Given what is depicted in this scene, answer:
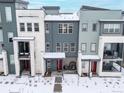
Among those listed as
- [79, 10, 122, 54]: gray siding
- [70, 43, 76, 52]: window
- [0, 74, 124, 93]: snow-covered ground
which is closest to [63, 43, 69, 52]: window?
Result: [70, 43, 76, 52]: window

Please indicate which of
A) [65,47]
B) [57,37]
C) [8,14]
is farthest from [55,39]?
[8,14]

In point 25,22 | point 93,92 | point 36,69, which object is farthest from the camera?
point 36,69

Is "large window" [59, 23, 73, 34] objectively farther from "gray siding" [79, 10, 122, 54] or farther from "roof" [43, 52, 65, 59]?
"roof" [43, 52, 65, 59]

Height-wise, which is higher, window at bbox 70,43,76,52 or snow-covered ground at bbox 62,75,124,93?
window at bbox 70,43,76,52

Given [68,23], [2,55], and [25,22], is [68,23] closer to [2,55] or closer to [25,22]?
[25,22]

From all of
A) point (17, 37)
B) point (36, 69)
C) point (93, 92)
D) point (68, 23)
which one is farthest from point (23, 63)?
point (93, 92)

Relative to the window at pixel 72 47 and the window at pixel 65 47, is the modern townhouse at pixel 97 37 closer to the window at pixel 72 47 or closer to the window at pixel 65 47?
the window at pixel 72 47

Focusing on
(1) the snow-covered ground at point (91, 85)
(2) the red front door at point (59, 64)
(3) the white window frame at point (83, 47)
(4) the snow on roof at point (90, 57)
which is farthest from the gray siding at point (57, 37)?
(1) the snow-covered ground at point (91, 85)
